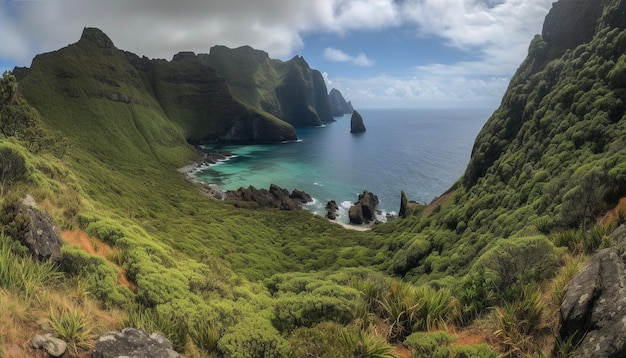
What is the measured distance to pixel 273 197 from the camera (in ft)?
311

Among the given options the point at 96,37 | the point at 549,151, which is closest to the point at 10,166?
the point at 549,151

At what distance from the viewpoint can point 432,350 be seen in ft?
30.2

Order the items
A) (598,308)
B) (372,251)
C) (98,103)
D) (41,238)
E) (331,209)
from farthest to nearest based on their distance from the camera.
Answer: (98,103), (331,209), (372,251), (41,238), (598,308)

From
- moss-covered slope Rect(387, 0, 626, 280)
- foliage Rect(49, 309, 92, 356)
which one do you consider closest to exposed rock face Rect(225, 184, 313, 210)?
moss-covered slope Rect(387, 0, 626, 280)

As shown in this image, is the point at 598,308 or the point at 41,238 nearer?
the point at 598,308

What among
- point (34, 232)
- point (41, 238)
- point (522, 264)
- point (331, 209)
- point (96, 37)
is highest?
point (96, 37)

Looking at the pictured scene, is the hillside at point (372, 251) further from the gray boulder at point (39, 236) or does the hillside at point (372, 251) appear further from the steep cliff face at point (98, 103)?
the steep cliff face at point (98, 103)

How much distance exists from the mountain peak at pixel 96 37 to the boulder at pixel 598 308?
728 ft

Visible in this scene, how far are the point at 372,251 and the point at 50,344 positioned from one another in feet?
148

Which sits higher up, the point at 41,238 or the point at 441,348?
the point at 41,238

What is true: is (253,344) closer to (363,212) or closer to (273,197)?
(363,212)

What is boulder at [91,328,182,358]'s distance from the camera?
8016mm

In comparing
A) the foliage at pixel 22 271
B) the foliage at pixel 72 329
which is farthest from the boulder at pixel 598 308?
the foliage at pixel 22 271

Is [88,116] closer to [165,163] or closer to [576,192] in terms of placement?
[165,163]
